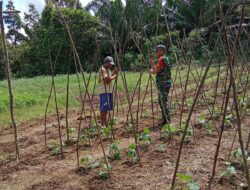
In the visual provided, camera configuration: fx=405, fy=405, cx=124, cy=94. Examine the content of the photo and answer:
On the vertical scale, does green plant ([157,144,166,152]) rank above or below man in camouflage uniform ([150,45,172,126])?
below

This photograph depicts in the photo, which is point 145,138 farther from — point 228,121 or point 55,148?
point 228,121

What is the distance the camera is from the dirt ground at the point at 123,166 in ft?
14.3

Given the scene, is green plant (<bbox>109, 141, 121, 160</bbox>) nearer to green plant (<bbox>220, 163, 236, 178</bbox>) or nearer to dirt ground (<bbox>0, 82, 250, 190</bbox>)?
dirt ground (<bbox>0, 82, 250, 190</bbox>)

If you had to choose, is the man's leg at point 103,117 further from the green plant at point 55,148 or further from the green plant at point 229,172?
the green plant at point 229,172

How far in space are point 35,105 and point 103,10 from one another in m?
12.9

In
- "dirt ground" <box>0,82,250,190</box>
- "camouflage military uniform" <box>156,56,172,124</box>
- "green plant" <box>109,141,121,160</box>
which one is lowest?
"dirt ground" <box>0,82,250,190</box>

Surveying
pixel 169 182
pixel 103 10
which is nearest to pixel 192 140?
pixel 169 182

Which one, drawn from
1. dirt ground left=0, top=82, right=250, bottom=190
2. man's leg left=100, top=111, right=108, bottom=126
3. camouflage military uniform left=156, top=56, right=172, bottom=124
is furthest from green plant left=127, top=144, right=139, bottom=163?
man's leg left=100, top=111, right=108, bottom=126

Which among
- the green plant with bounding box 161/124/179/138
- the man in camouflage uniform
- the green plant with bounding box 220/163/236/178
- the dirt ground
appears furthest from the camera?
the man in camouflage uniform

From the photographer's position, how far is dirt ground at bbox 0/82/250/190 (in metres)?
4.35

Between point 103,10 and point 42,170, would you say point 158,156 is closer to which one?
point 42,170

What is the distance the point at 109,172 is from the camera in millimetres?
4496

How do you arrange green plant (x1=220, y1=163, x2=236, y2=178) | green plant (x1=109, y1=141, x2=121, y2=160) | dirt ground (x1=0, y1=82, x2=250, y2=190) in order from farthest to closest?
green plant (x1=109, y1=141, x2=121, y2=160)
dirt ground (x1=0, y1=82, x2=250, y2=190)
green plant (x1=220, y1=163, x2=236, y2=178)

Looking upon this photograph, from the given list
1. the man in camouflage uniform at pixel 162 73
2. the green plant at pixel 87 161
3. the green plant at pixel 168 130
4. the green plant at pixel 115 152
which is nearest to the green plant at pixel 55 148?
the green plant at pixel 87 161
